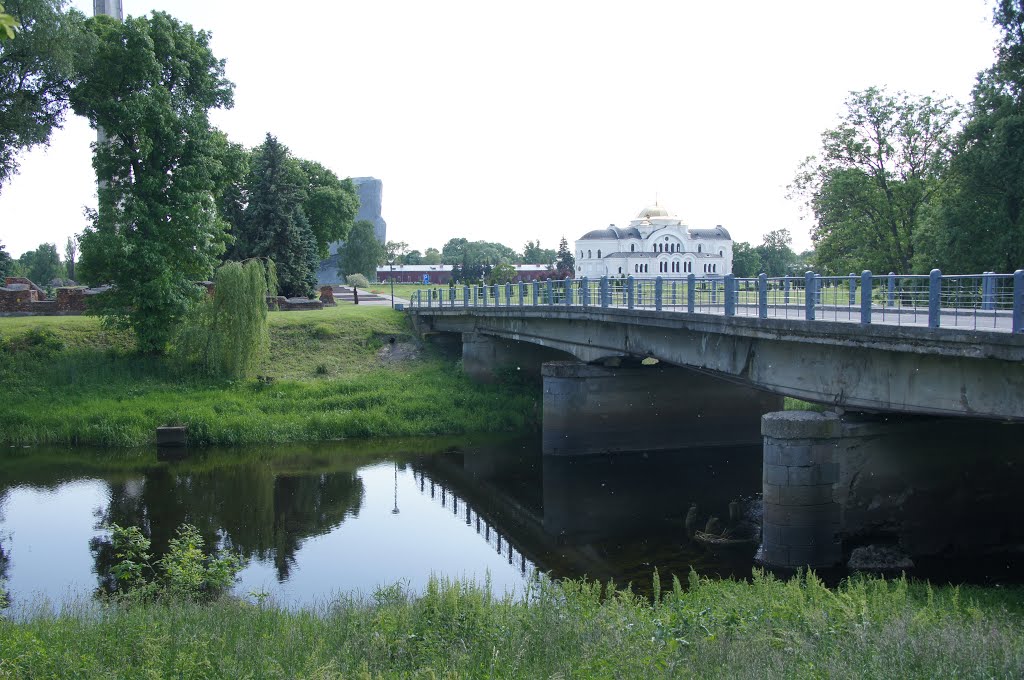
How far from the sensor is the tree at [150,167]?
3228 centimetres

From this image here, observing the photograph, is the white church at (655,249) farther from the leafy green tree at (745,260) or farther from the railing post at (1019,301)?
the railing post at (1019,301)

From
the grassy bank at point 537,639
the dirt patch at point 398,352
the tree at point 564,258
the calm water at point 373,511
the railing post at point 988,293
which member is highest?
the tree at point 564,258

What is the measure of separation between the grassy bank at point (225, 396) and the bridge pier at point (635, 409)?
220 inches

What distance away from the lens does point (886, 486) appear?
1670 cm

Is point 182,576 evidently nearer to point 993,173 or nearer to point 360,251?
point 993,173

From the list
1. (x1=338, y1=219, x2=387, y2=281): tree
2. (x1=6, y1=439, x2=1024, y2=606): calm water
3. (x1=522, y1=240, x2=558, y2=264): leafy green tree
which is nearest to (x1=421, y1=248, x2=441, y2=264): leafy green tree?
(x1=522, y1=240, x2=558, y2=264): leafy green tree

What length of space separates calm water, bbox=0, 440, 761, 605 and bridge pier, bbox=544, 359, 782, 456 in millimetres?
820

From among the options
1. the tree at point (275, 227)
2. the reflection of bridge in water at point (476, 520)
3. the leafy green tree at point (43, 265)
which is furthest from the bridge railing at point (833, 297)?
the leafy green tree at point (43, 265)

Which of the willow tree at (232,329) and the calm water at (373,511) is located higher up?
the willow tree at (232,329)

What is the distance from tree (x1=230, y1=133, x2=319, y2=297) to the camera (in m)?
51.9

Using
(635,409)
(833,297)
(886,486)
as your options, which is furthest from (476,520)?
(833,297)

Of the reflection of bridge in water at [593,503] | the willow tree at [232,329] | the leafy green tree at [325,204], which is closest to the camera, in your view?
the reflection of bridge in water at [593,503]

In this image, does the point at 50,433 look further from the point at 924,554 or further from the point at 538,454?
the point at 924,554

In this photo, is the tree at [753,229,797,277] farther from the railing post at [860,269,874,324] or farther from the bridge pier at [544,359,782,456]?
the railing post at [860,269,874,324]
